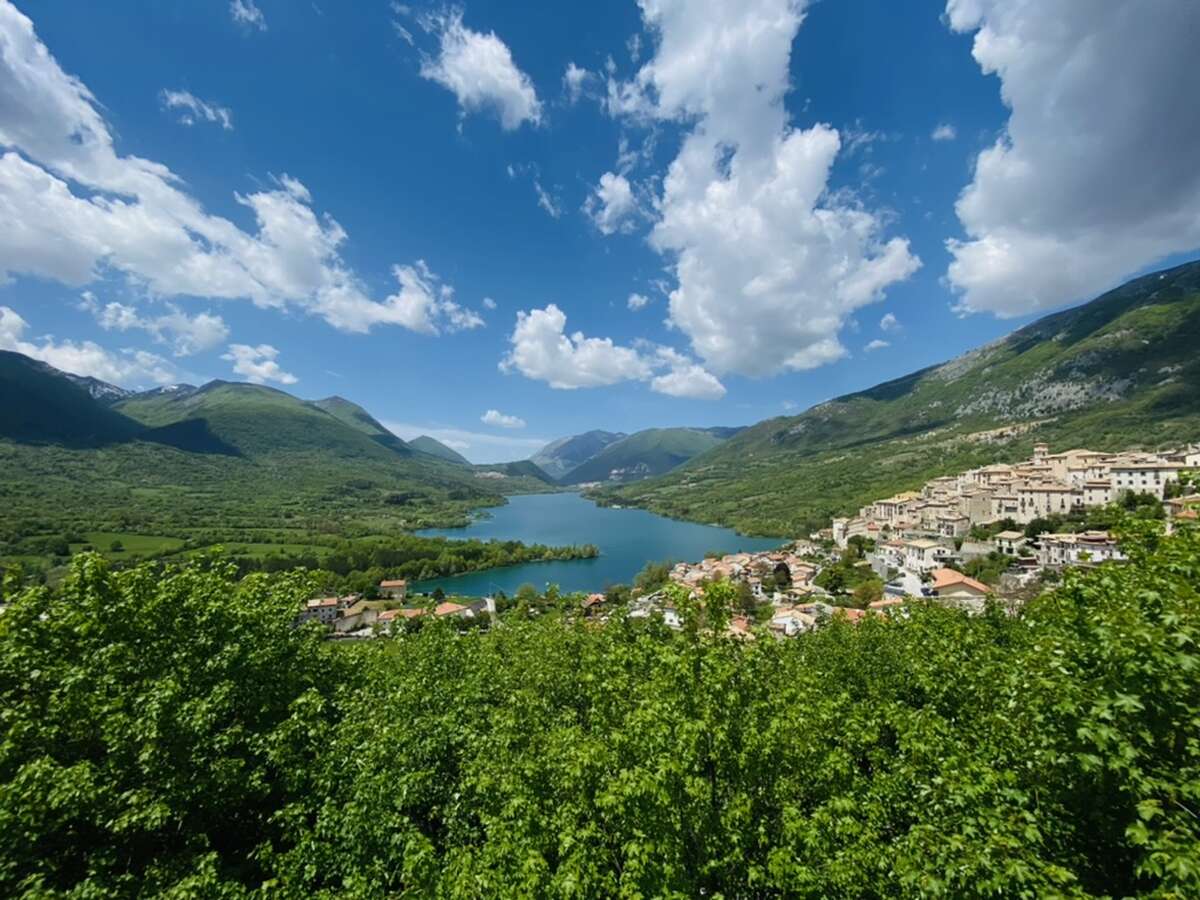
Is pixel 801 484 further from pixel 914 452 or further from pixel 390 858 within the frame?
pixel 390 858

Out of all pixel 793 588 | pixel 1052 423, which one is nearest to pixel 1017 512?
pixel 793 588

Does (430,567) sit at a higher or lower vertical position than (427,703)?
lower

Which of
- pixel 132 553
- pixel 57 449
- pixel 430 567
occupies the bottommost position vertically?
pixel 430 567

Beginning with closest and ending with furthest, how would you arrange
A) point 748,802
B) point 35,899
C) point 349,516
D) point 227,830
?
point 35,899
point 748,802
point 227,830
point 349,516

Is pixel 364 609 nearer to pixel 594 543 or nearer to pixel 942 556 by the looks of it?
pixel 594 543

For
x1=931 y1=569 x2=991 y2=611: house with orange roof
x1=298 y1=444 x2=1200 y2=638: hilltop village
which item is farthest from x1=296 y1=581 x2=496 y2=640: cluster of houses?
x1=931 y1=569 x2=991 y2=611: house with orange roof

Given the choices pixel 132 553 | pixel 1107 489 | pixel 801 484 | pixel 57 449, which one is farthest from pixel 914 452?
pixel 57 449

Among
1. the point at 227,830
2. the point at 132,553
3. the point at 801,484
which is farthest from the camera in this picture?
the point at 801,484

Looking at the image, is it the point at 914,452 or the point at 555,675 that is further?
the point at 914,452

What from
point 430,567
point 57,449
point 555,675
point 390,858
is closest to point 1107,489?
point 555,675
